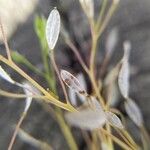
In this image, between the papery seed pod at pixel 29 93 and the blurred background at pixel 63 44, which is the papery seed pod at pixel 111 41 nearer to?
the blurred background at pixel 63 44

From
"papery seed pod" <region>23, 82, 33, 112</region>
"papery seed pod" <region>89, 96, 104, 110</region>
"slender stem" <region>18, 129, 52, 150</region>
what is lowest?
"slender stem" <region>18, 129, 52, 150</region>

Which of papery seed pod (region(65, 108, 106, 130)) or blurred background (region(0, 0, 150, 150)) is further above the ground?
papery seed pod (region(65, 108, 106, 130))

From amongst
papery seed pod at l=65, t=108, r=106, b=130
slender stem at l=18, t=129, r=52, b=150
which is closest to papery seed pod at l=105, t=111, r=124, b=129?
papery seed pod at l=65, t=108, r=106, b=130

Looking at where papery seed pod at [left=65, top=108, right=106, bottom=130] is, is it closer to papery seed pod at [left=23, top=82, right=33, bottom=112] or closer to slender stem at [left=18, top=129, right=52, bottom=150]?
papery seed pod at [left=23, top=82, right=33, bottom=112]

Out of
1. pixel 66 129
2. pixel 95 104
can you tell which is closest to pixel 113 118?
pixel 95 104

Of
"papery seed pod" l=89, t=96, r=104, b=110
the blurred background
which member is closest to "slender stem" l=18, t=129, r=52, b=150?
the blurred background

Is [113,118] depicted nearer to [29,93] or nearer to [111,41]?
[29,93]

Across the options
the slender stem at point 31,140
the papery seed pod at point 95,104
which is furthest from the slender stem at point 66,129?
the papery seed pod at point 95,104

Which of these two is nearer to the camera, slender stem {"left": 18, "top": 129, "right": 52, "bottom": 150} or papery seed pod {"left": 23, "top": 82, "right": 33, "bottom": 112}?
papery seed pod {"left": 23, "top": 82, "right": 33, "bottom": 112}

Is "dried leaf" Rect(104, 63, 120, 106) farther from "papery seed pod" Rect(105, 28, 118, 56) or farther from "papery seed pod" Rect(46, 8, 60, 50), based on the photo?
"papery seed pod" Rect(46, 8, 60, 50)
